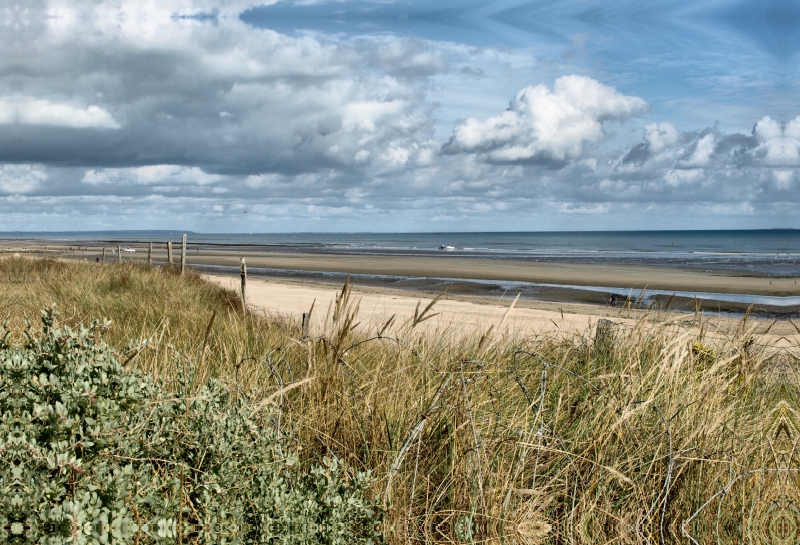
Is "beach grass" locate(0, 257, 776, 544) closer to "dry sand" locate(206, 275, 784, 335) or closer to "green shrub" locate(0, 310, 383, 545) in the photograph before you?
"green shrub" locate(0, 310, 383, 545)

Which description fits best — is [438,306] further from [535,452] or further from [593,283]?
[535,452]

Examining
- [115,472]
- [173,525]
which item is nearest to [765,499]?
[173,525]

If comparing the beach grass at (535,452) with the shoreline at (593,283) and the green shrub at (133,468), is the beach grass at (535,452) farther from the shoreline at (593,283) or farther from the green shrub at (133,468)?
the shoreline at (593,283)

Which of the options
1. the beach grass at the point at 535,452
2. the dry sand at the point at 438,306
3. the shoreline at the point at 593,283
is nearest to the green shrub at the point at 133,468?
the beach grass at the point at 535,452

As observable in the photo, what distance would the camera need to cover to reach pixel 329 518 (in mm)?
3219

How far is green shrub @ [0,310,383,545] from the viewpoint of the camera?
250 cm

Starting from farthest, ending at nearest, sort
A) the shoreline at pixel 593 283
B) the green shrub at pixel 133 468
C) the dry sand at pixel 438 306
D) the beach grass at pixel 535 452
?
1. the shoreline at pixel 593 283
2. the dry sand at pixel 438 306
3. the beach grass at pixel 535 452
4. the green shrub at pixel 133 468

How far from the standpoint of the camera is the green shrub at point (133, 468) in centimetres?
250

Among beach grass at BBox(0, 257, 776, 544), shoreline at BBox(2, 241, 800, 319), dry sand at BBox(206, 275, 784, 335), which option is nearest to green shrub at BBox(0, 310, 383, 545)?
beach grass at BBox(0, 257, 776, 544)

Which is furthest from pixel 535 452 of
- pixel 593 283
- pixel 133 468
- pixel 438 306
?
pixel 593 283

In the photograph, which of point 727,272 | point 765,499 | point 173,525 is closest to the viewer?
point 173,525

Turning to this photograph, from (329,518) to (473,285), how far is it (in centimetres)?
2928

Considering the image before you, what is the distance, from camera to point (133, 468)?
2.92 metres

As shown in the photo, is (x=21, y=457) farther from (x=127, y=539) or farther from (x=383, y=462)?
(x=383, y=462)
